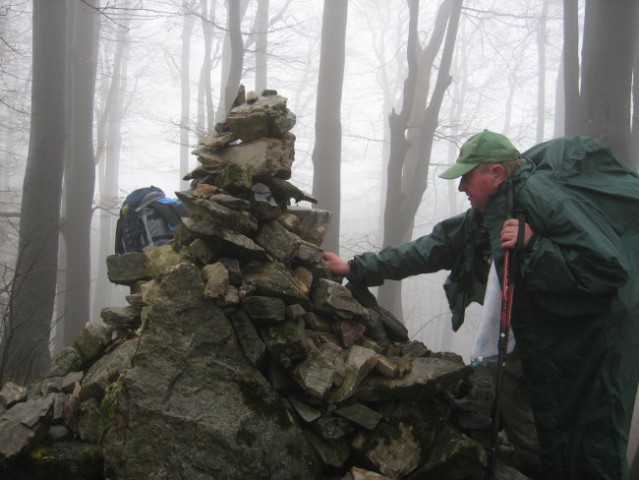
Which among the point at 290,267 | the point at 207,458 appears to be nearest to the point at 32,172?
the point at 290,267

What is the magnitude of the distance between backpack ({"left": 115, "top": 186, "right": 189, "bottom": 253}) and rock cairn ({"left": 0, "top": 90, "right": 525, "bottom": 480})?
148 centimetres

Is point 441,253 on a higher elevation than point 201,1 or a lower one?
lower

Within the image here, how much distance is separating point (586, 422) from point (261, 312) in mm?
2139

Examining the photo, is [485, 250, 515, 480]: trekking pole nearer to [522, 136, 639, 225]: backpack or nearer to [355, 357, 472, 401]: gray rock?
[355, 357, 472, 401]: gray rock

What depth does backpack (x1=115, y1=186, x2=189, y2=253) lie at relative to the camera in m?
4.95

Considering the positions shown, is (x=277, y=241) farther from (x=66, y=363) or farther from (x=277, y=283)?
(x=66, y=363)

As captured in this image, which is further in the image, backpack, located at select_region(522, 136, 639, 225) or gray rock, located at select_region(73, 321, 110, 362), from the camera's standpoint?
gray rock, located at select_region(73, 321, 110, 362)

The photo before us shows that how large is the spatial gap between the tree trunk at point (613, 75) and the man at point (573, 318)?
11.5 feet

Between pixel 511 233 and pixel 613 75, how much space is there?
14.2 feet

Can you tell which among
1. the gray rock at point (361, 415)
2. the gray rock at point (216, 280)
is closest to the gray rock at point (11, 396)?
the gray rock at point (216, 280)

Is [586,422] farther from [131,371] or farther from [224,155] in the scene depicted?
[224,155]

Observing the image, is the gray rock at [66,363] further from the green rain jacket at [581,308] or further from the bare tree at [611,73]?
the bare tree at [611,73]

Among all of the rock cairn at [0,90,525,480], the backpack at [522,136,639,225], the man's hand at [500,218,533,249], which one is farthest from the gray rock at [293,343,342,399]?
the backpack at [522,136,639,225]

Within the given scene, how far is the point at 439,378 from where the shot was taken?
9.77 feet
